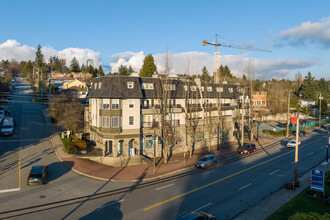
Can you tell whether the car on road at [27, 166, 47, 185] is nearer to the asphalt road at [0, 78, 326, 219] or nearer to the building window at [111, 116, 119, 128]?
the asphalt road at [0, 78, 326, 219]

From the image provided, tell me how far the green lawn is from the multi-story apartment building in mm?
17239

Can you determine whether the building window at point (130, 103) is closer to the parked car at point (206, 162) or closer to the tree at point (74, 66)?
the parked car at point (206, 162)

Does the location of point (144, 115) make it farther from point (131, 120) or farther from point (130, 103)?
point (130, 103)

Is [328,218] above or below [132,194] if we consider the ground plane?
above

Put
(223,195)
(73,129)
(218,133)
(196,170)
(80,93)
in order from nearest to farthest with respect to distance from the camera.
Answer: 1. (223,195)
2. (196,170)
3. (73,129)
4. (218,133)
5. (80,93)

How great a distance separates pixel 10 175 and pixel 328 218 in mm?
31025

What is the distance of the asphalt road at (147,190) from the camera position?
19219mm

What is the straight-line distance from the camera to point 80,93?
3585 inches

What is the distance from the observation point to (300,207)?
1952 cm

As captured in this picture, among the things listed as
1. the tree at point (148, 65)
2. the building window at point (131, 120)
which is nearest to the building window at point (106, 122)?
the building window at point (131, 120)

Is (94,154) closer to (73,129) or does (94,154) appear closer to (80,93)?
(73,129)

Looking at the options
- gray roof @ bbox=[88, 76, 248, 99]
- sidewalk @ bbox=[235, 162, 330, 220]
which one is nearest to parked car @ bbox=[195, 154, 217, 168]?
sidewalk @ bbox=[235, 162, 330, 220]

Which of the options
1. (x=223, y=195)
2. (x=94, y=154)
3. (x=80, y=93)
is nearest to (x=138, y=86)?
(x=94, y=154)

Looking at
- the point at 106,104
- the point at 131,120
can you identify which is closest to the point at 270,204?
the point at 131,120
